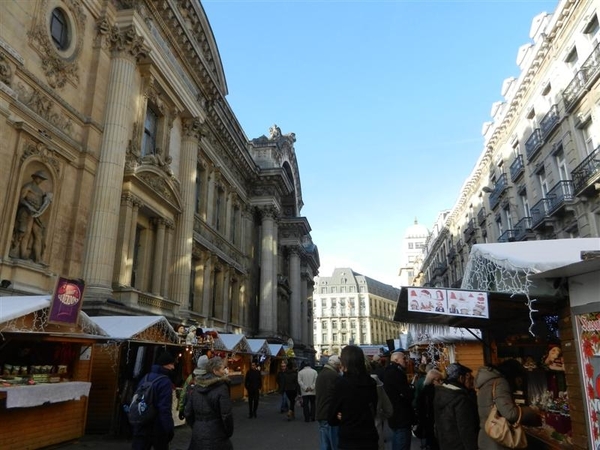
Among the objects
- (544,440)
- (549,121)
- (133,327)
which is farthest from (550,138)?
(133,327)

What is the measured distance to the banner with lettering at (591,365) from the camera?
5.06m

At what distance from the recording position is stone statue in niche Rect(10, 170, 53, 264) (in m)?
10.7

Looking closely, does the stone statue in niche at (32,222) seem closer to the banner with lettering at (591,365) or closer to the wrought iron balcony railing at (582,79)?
the banner with lettering at (591,365)

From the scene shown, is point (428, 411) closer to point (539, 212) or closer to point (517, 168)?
point (539, 212)

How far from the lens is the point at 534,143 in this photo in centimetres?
2323

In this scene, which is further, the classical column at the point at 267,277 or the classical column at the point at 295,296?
the classical column at the point at 295,296

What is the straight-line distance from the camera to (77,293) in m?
8.48

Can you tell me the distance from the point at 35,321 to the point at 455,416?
688 cm

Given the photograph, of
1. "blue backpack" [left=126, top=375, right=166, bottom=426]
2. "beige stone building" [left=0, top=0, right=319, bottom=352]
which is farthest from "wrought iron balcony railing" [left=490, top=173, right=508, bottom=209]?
"blue backpack" [left=126, top=375, right=166, bottom=426]

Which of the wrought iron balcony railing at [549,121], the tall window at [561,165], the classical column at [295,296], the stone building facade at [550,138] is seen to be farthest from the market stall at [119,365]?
the classical column at [295,296]

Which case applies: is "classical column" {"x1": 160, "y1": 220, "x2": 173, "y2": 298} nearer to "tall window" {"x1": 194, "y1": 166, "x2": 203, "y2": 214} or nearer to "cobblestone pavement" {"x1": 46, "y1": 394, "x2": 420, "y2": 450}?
"tall window" {"x1": 194, "y1": 166, "x2": 203, "y2": 214}

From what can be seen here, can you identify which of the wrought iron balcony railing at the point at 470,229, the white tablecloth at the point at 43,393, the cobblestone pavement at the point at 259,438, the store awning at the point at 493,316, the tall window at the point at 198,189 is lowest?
the cobblestone pavement at the point at 259,438

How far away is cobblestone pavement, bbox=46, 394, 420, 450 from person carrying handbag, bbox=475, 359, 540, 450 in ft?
18.2

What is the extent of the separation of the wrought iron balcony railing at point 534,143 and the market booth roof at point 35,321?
21291mm
